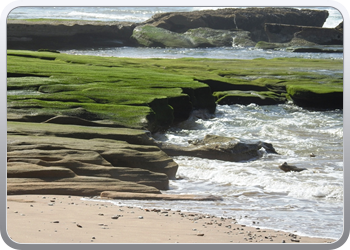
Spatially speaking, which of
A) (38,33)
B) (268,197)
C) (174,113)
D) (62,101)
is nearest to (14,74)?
(62,101)

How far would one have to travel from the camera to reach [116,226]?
559cm

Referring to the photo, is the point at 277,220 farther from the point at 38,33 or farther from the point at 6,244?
the point at 38,33

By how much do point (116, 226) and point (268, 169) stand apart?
6.51 meters

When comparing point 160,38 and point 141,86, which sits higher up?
point 141,86

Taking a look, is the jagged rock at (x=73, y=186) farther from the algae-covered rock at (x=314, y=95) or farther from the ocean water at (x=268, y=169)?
the algae-covered rock at (x=314, y=95)

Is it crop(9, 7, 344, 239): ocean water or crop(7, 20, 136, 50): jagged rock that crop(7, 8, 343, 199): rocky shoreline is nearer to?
crop(9, 7, 344, 239): ocean water

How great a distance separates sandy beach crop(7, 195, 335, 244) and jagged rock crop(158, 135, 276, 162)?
213 inches

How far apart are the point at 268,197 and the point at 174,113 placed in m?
9.13

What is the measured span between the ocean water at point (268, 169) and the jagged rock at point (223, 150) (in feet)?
0.85

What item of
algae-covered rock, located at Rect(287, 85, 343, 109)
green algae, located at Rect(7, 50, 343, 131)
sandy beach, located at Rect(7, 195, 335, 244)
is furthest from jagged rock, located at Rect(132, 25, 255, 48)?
sandy beach, located at Rect(7, 195, 335, 244)

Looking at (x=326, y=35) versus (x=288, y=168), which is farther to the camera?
(x=326, y=35)

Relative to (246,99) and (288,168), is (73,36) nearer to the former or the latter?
(246,99)

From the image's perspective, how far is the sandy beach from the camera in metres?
5.07

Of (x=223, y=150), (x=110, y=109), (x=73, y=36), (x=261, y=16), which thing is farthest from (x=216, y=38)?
(x=261, y=16)
